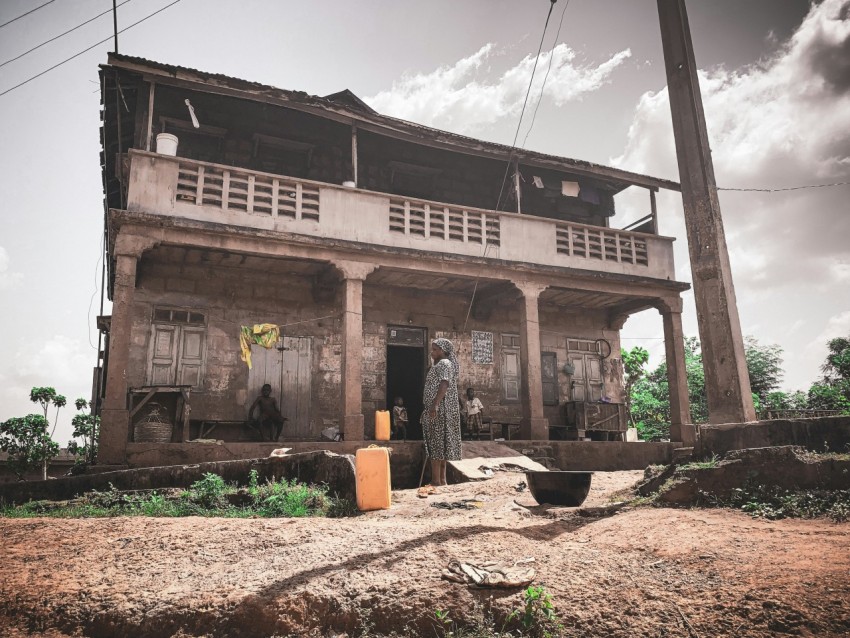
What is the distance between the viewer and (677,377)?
42.2ft

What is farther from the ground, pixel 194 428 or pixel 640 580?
pixel 194 428

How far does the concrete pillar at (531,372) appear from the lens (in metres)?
11.6

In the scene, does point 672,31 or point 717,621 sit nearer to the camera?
point 717,621

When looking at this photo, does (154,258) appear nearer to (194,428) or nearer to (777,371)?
(194,428)

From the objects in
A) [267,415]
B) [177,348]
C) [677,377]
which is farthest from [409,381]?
[677,377]

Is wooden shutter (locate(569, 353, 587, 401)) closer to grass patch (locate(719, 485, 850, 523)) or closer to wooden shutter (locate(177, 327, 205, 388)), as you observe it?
wooden shutter (locate(177, 327, 205, 388))

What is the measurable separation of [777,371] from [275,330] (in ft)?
77.6

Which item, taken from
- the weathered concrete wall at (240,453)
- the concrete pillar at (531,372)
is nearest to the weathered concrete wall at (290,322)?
the concrete pillar at (531,372)

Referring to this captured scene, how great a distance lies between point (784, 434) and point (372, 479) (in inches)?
153

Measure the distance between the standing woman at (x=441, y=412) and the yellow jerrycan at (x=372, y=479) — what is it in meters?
1.77

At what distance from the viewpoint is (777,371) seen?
26141 millimetres

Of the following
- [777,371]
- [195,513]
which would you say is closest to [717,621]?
[195,513]

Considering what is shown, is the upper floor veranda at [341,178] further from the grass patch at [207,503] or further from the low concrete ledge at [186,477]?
the grass patch at [207,503]

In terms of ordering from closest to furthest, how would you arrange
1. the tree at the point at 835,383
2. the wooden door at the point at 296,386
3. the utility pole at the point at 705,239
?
the utility pole at the point at 705,239
the wooden door at the point at 296,386
the tree at the point at 835,383
